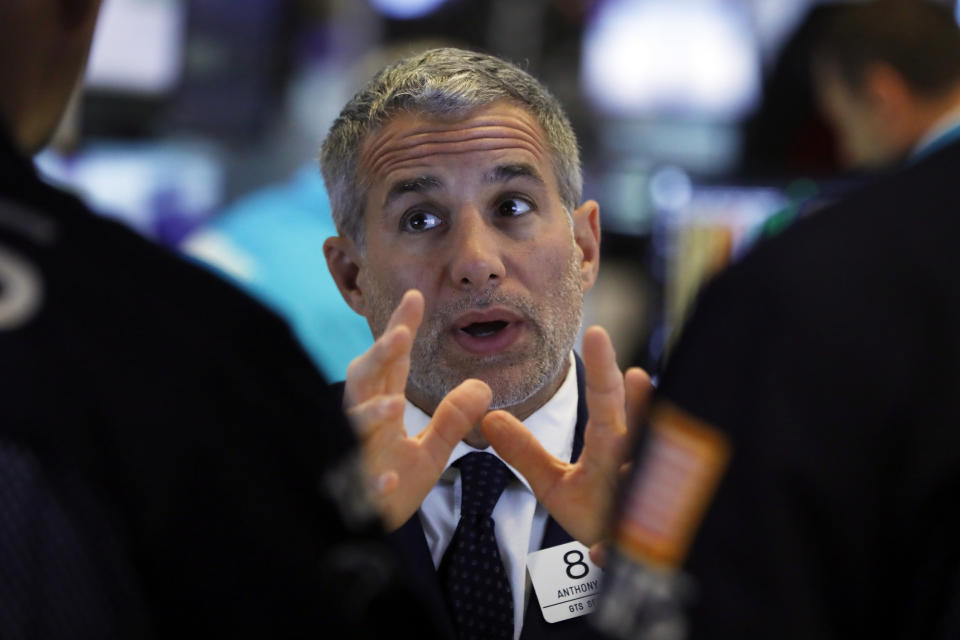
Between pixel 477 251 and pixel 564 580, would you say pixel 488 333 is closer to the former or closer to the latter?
pixel 477 251

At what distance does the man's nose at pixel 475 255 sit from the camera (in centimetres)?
171

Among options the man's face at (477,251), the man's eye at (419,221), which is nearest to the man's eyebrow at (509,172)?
the man's face at (477,251)

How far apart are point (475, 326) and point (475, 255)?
0.13 meters

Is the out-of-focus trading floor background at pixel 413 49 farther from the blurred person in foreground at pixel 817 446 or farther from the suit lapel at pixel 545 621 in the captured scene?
the blurred person in foreground at pixel 817 446

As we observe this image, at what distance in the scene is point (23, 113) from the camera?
0.88 m

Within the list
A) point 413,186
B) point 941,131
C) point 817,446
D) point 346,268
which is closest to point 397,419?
point 413,186

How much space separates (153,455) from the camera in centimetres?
78

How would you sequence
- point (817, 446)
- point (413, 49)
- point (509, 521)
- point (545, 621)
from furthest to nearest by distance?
point (413, 49), point (509, 521), point (545, 621), point (817, 446)

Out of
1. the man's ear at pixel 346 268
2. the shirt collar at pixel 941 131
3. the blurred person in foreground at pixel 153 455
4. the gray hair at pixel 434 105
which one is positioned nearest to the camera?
the blurred person in foreground at pixel 153 455

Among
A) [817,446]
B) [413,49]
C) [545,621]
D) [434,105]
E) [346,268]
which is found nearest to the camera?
[817,446]

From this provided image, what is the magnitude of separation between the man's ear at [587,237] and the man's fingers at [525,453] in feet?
1.66

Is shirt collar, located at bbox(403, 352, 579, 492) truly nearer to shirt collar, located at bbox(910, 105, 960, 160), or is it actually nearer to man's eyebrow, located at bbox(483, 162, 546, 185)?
man's eyebrow, located at bbox(483, 162, 546, 185)

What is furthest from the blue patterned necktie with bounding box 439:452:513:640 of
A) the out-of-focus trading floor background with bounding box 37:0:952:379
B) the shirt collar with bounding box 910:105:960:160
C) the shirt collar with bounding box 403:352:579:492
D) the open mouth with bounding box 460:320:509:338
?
the shirt collar with bounding box 910:105:960:160

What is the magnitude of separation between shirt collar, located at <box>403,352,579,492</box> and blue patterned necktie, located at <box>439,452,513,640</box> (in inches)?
4.8
